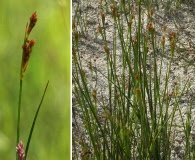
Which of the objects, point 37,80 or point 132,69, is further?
point 132,69

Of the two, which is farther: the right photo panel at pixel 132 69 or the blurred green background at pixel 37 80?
the right photo panel at pixel 132 69

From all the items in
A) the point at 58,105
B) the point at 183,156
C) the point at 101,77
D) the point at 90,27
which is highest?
the point at 90,27

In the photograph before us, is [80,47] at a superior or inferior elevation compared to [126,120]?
superior

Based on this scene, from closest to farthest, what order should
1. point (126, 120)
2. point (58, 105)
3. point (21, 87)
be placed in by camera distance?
point (21, 87) → point (58, 105) → point (126, 120)

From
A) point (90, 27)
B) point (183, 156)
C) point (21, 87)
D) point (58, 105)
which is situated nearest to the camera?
point (21, 87)

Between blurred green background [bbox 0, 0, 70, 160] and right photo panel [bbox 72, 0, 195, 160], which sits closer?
blurred green background [bbox 0, 0, 70, 160]

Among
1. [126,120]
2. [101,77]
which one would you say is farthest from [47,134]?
[101,77]

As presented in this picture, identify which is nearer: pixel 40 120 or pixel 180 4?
pixel 40 120

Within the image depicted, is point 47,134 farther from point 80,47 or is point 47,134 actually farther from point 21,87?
point 80,47
